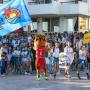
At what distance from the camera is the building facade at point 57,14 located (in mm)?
41531

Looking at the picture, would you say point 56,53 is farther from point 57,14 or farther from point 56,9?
point 57,14

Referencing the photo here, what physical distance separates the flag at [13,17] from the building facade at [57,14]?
2141cm

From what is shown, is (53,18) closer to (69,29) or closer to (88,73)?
(69,29)

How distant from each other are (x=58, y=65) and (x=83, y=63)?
1.18m

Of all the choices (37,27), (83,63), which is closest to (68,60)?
(83,63)

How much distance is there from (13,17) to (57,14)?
22.9 metres

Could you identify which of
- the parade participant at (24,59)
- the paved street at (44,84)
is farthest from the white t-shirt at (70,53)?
the parade participant at (24,59)

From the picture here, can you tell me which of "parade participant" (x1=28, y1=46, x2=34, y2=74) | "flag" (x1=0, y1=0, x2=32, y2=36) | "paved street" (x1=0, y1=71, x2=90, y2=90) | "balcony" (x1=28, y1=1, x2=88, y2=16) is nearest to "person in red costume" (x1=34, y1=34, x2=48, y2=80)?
"paved street" (x1=0, y1=71, x2=90, y2=90)

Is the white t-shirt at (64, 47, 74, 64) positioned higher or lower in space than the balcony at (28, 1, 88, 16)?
lower

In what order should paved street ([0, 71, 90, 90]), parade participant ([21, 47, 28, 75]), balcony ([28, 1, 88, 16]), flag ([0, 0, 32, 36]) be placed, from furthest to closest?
balcony ([28, 1, 88, 16]) → parade participant ([21, 47, 28, 75]) → flag ([0, 0, 32, 36]) → paved street ([0, 71, 90, 90])

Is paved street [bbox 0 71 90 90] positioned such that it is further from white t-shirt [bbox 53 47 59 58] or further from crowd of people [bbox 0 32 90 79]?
white t-shirt [bbox 53 47 59 58]

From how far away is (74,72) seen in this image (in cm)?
2323

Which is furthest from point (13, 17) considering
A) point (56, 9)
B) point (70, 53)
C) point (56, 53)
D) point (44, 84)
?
point (56, 9)

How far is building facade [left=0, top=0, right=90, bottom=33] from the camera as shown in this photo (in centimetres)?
4153
